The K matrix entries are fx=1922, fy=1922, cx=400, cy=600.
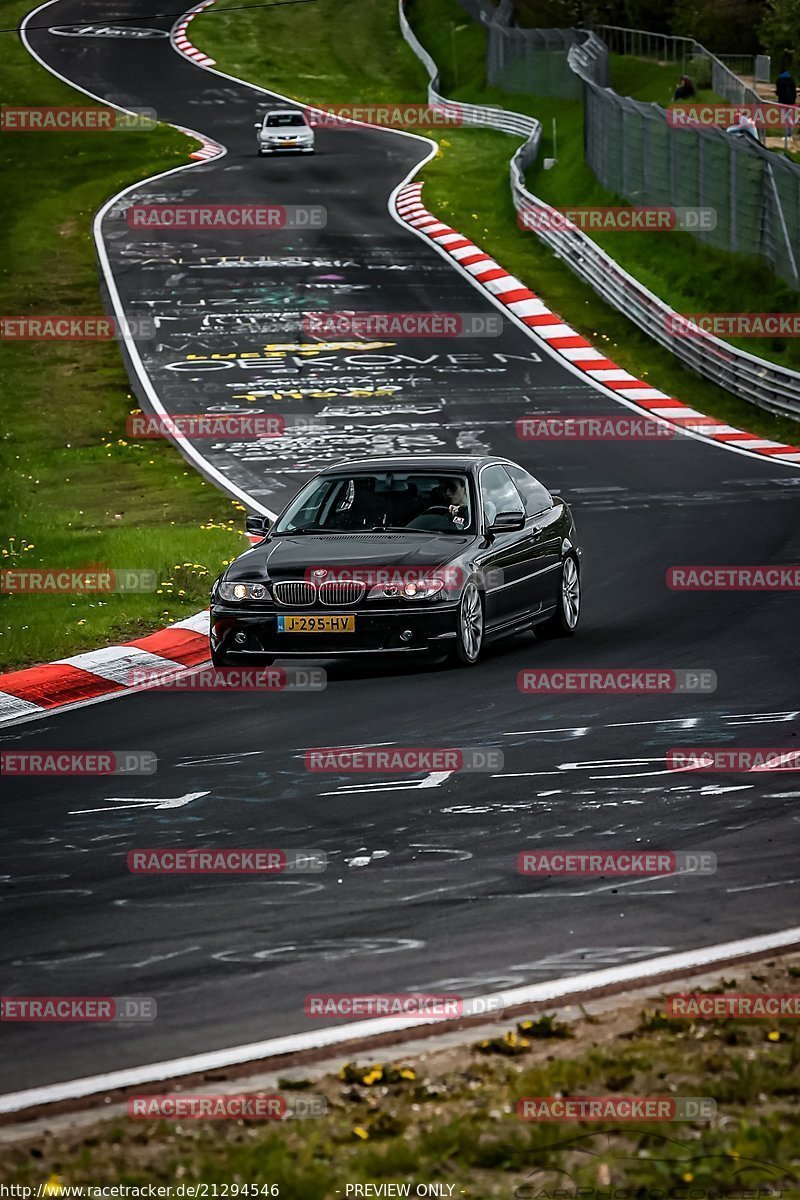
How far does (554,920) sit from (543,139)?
44414 mm

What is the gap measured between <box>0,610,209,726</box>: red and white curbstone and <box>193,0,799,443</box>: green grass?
1328 cm

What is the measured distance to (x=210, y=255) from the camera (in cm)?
3869

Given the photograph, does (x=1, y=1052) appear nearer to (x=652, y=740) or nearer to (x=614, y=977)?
(x=614, y=977)

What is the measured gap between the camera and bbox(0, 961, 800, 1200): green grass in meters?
4.82

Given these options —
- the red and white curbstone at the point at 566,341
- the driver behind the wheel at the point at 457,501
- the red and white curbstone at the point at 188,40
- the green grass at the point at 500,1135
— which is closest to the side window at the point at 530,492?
the driver behind the wheel at the point at 457,501

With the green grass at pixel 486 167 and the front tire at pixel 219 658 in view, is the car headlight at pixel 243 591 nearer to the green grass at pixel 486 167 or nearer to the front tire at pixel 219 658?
the front tire at pixel 219 658

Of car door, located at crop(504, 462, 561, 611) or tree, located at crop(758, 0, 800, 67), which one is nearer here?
car door, located at crop(504, 462, 561, 611)

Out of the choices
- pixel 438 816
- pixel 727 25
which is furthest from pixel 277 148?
pixel 438 816

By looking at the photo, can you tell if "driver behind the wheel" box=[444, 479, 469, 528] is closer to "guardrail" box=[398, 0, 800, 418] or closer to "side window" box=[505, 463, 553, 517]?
"side window" box=[505, 463, 553, 517]

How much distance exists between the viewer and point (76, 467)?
955 inches

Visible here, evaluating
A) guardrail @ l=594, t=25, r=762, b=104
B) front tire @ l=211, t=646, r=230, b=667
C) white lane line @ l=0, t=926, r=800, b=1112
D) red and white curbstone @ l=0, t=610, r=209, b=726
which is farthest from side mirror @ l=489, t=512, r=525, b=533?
guardrail @ l=594, t=25, r=762, b=104

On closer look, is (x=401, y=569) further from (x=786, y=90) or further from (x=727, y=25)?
(x=727, y=25)

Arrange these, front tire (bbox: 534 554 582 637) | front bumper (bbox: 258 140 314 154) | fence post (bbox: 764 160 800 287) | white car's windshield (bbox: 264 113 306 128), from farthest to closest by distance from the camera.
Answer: white car's windshield (bbox: 264 113 306 128), front bumper (bbox: 258 140 314 154), fence post (bbox: 764 160 800 287), front tire (bbox: 534 554 582 637)

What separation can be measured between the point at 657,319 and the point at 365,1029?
2619cm
